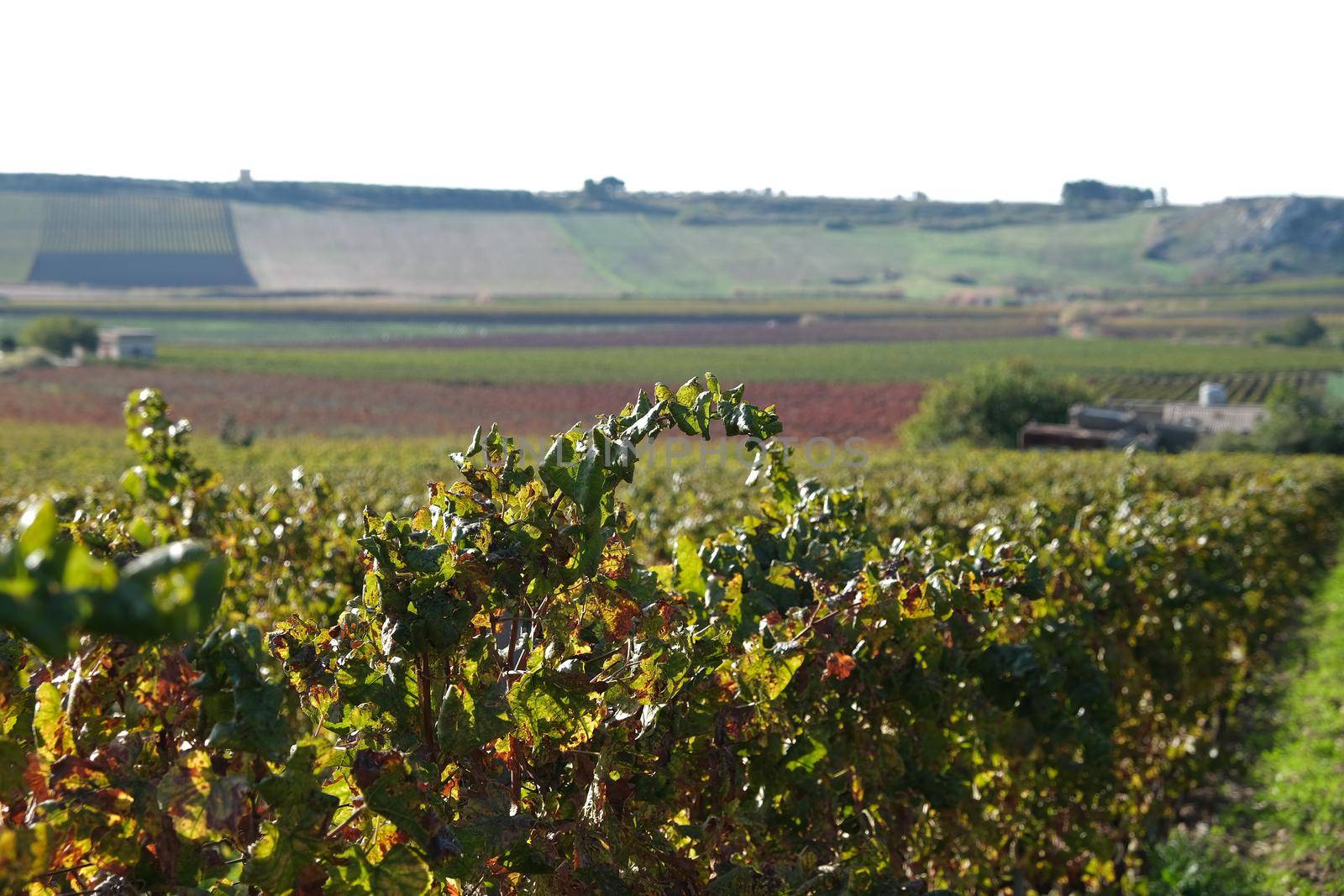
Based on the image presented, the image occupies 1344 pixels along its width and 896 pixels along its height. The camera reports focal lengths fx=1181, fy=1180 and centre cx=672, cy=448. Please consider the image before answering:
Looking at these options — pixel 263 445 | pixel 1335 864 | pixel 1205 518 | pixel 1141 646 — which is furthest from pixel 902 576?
pixel 263 445

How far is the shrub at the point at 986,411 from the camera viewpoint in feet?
142

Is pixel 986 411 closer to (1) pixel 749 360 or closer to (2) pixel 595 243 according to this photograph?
(1) pixel 749 360

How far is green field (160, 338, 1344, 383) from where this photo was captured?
207ft

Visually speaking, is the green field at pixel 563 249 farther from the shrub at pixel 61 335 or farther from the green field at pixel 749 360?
the shrub at pixel 61 335

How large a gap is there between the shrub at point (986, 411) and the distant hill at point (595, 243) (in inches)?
2920

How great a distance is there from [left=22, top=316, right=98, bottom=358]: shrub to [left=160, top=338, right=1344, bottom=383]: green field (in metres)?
4.40

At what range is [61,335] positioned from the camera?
67562 mm

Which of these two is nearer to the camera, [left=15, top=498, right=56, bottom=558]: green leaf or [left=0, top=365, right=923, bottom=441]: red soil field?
[left=15, top=498, right=56, bottom=558]: green leaf

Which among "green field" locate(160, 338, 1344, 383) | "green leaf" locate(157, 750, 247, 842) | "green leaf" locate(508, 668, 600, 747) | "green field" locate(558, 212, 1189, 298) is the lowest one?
"green field" locate(160, 338, 1344, 383)

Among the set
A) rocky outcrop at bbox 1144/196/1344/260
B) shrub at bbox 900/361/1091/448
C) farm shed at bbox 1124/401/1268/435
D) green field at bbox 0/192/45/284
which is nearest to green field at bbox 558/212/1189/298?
rocky outcrop at bbox 1144/196/1344/260

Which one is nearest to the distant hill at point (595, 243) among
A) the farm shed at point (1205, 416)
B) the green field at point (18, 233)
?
the green field at point (18, 233)

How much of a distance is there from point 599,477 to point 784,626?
68 centimetres

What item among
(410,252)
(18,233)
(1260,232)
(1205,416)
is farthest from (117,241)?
(1260,232)

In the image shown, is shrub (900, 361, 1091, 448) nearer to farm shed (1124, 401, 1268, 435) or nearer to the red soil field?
the red soil field
